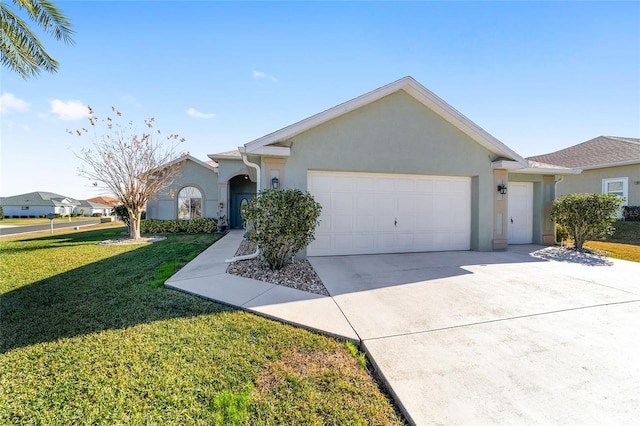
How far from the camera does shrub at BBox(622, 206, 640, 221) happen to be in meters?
13.0

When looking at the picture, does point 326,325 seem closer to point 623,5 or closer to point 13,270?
point 13,270

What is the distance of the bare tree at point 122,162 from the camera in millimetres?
11852

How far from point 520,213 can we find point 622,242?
19.0 feet

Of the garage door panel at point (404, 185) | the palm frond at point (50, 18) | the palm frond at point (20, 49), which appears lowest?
the garage door panel at point (404, 185)

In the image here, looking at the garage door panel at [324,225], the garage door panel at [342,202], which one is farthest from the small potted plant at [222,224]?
the garage door panel at [342,202]

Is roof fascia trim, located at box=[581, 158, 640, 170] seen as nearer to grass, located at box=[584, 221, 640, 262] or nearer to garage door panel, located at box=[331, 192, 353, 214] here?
grass, located at box=[584, 221, 640, 262]

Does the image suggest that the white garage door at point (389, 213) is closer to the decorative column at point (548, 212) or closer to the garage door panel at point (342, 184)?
the garage door panel at point (342, 184)

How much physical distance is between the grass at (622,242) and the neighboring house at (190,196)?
60.3 feet

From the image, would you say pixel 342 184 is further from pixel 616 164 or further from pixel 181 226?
pixel 616 164

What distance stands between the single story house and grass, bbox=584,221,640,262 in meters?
3.64

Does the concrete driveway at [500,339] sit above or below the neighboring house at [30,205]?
below

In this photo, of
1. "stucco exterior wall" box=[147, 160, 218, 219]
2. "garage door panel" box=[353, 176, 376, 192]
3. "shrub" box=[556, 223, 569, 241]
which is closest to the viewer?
"garage door panel" box=[353, 176, 376, 192]

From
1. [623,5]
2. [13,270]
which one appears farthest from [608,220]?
[13,270]

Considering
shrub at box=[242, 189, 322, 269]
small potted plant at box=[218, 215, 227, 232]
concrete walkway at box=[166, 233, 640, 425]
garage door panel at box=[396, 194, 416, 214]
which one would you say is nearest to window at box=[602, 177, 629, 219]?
concrete walkway at box=[166, 233, 640, 425]
